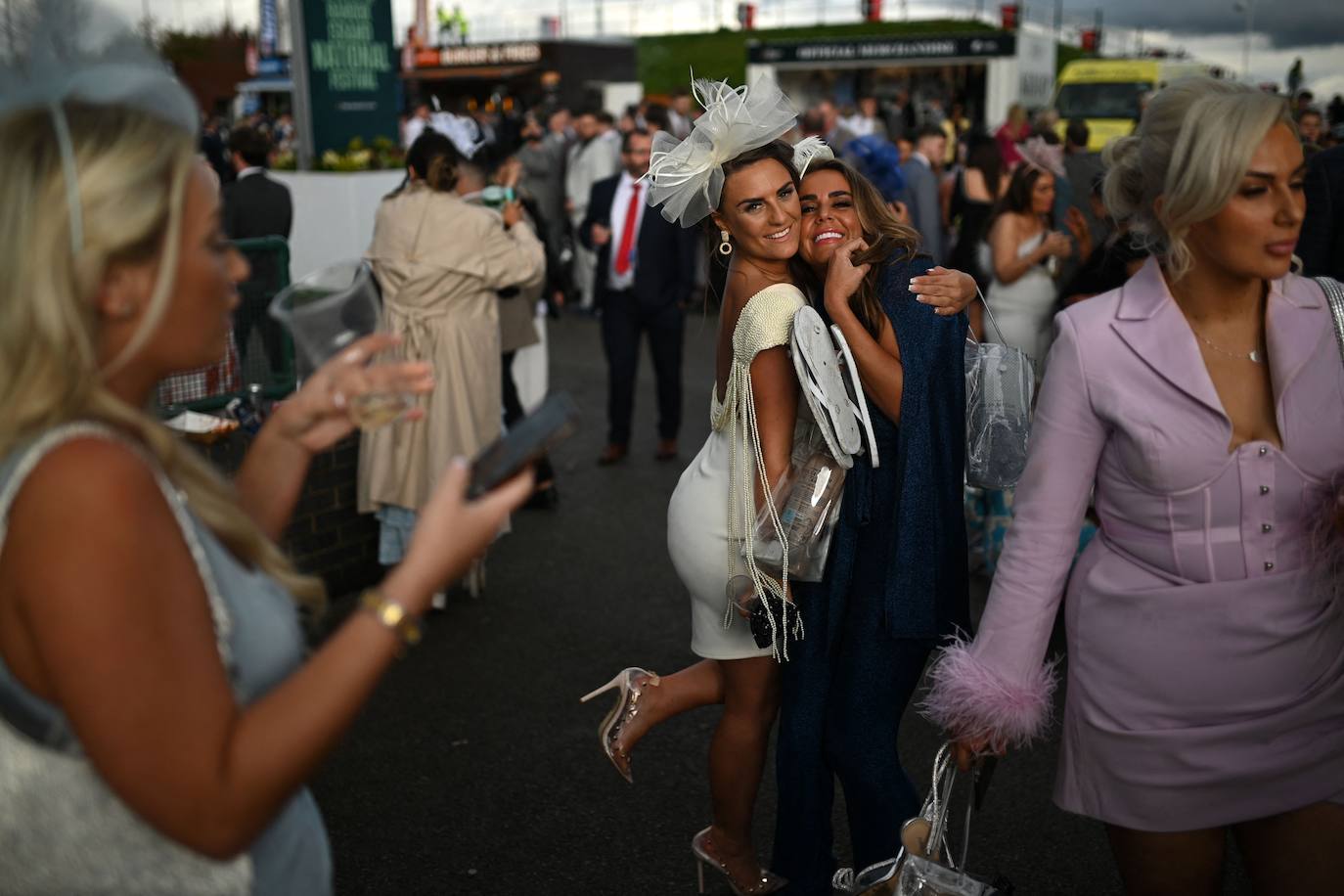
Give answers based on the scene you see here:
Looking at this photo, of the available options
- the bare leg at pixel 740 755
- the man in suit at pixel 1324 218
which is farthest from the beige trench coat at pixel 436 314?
the man in suit at pixel 1324 218

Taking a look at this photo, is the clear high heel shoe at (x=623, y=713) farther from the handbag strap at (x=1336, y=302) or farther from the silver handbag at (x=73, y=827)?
the silver handbag at (x=73, y=827)

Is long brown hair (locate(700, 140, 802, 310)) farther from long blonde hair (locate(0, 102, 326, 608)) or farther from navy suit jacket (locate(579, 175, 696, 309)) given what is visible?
navy suit jacket (locate(579, 175, 696, 309))

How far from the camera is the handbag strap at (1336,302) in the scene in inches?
98.2

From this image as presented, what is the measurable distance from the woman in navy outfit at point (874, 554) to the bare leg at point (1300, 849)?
0.89m

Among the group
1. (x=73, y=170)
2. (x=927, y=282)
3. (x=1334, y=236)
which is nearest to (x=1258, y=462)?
(x=927, y=282)

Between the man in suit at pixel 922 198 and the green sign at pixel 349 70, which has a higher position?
the green sign at pixel 349 70

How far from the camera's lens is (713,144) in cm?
345

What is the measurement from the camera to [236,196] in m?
8.31

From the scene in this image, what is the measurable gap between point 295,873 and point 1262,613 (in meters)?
1.71

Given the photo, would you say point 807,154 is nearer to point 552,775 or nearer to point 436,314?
point 552,775

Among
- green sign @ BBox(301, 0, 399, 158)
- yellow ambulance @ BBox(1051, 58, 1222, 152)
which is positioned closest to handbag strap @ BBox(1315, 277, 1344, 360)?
green sign @ BBox(301, 0, 399, 158)

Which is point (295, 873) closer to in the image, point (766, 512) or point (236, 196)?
point (766, 512)

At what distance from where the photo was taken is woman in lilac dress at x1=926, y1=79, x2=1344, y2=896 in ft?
7.86

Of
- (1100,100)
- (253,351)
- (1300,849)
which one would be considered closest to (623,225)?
(253,351)
